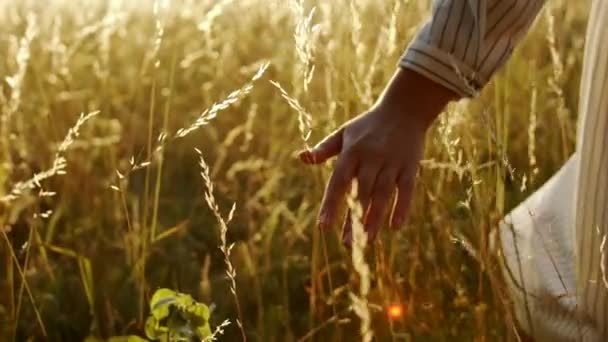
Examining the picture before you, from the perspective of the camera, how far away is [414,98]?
1542 millimetres

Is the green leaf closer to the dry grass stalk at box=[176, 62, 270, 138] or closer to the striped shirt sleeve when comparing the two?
the dry grass stalk at box=[176, 62, 270, 138]

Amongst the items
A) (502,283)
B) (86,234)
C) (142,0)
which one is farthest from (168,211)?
(142,0)

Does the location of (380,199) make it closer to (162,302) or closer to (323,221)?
(323,221)

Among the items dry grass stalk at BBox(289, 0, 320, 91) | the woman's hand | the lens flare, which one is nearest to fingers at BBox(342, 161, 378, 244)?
the woman's hand

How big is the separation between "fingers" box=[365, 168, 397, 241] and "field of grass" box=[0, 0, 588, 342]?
0.36 feet

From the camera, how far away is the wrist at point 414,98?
5.02 ft

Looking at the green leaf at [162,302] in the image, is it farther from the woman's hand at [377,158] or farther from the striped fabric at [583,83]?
the striped fabric at [583,83]

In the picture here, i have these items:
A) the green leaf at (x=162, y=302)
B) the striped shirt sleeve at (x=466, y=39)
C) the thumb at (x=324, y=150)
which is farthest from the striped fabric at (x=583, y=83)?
the green leaf at (x=162, y=302)

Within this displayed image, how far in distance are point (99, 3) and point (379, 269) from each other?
3389mm

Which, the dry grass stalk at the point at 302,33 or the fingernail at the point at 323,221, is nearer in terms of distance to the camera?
the fingernail at the point at 323,221

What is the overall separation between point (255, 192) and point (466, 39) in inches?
58.1

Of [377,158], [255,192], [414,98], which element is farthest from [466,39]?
[255,192]

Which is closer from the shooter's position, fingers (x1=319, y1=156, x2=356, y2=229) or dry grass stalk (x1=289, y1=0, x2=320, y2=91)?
fingers (x1=319, y1=156, x2=356, y2=229)

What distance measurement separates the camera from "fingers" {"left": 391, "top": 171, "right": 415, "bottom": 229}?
145cm
